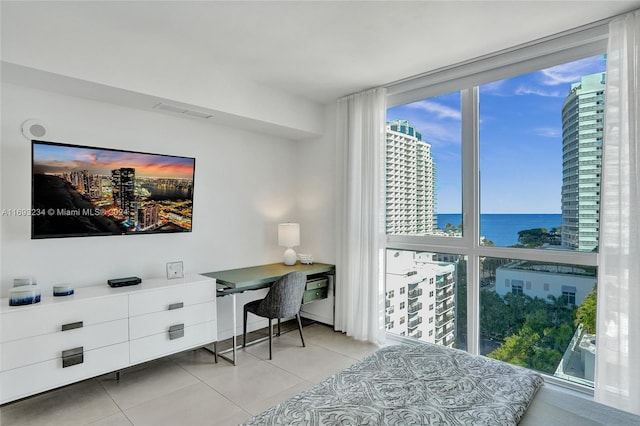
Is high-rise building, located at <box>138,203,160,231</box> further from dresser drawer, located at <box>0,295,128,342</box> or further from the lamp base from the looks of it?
the lamp base

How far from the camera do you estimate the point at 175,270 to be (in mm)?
3312

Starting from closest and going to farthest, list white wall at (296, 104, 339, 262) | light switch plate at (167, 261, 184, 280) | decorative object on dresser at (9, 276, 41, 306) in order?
decorative object on dresser at (9, 276, 41, 306) < light switch plate at (167, 261, 184, 280) < white wall at (296, 104, 339, 262)

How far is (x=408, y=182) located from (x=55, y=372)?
341 cm

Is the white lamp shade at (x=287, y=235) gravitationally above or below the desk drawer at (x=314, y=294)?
above

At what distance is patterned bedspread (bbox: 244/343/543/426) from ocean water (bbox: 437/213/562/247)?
4.86 ft

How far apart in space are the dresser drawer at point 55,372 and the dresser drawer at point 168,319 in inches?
5.7

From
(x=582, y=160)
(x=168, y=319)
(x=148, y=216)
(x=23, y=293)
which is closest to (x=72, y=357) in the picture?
(x=23, y=293)

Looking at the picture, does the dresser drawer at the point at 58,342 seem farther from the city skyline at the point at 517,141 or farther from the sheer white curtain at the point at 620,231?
the sheer white curtain at the point at 620,231

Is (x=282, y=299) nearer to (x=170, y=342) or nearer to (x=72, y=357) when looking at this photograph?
(x=170, y=342)

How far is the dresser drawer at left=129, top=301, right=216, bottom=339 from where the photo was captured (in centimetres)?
277

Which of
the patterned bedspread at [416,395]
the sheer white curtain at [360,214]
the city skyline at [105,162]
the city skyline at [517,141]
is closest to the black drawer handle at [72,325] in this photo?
the city skyline at [105,162]

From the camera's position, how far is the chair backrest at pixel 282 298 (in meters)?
3.36

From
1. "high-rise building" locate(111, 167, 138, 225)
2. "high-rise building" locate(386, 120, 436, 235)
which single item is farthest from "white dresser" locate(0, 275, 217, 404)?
"high-rise building" locate(386, 120, 436, 235)

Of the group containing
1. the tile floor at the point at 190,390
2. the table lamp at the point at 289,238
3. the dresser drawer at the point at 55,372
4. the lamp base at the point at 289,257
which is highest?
the table lamp at the point at 289,238
